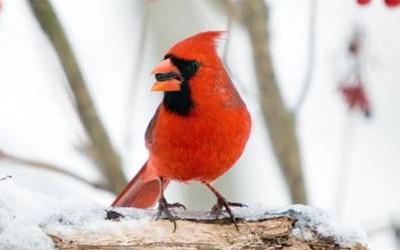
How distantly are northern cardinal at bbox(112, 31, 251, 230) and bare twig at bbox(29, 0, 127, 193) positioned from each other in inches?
18.4

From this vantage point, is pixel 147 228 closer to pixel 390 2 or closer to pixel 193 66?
pixel 193 66

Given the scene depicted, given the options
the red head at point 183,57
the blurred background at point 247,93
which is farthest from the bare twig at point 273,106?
the red head at point 183,57

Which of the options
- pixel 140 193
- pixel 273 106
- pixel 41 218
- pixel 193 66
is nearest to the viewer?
pixel 41 218

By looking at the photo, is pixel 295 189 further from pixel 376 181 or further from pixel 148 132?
pixel 376 181

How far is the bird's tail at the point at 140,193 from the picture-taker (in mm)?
2570

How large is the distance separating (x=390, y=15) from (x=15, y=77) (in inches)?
60.7

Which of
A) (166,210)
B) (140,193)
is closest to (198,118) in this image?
(166,210)

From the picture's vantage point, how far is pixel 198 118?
7.68ft

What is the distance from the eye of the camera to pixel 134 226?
84.7 inches

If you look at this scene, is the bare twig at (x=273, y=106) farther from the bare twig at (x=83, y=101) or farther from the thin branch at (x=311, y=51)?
the bare twig at (x=83, y=101)

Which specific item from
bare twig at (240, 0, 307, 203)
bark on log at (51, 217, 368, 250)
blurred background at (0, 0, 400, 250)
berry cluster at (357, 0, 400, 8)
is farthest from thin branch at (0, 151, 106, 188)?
berry cluster at (357, 0, 400, 8)

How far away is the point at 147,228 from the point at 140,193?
45cm

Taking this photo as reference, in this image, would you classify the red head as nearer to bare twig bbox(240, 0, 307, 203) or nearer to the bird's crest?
the bird's crest

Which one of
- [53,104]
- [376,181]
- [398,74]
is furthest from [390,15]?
[53,104]
